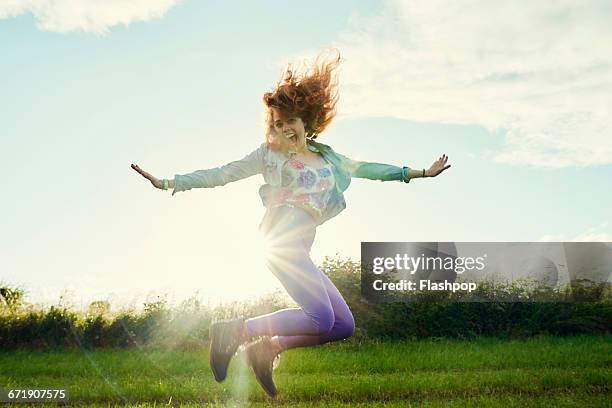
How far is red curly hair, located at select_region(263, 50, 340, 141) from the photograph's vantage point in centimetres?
498

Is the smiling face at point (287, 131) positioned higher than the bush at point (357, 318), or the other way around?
the smiling face at point (287, 131)

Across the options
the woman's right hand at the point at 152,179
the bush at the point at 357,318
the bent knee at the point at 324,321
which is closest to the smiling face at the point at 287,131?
the woman's right hand at the point at 152,179

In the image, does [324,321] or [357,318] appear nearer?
[324,321]

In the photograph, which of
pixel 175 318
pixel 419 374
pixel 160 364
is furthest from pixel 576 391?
pixel 175 318

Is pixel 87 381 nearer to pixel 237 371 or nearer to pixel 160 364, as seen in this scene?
pixel 160 364

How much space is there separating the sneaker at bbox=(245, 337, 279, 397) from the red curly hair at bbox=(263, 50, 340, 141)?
1.50m

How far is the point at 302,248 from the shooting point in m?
4.76

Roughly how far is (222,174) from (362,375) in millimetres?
3302

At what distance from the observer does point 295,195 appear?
16.1ft

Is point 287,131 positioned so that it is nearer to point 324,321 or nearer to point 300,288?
point 300,288

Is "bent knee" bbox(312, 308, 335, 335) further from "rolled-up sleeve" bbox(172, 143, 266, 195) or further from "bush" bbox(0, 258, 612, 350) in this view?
"bush" bbox(0, 258, 612, 350)

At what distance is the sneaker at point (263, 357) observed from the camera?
507cm

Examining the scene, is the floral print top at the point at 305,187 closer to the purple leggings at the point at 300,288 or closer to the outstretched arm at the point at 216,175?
the purple leggings at the point at 300,288

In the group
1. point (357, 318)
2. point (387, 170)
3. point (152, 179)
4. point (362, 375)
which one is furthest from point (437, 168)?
point (357, 318)
